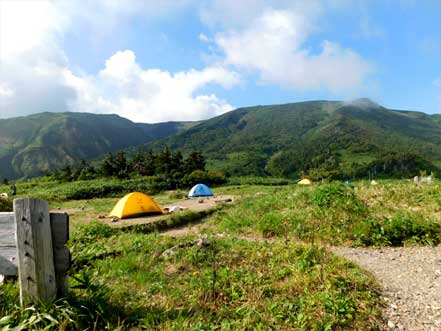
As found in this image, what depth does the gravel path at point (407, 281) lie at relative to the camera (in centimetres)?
425

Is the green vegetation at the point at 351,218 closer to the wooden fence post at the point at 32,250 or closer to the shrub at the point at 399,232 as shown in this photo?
the shrub at the point at 399,232

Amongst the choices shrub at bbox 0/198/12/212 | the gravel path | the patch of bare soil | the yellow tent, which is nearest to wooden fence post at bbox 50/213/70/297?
the gravel path

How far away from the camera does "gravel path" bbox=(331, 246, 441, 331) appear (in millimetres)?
4246

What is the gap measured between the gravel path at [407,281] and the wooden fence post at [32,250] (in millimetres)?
4223

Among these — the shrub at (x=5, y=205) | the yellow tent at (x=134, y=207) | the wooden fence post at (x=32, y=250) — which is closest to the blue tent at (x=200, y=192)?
the yellow tent at (x=134, y=207)

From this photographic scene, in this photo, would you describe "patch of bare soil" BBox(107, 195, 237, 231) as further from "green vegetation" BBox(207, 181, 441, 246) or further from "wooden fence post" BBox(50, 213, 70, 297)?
Answer: "wooden fence post" BBox(50, 213, 70, 297)

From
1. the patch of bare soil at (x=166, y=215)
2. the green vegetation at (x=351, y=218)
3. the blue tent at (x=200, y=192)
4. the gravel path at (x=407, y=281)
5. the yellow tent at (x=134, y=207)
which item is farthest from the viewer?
the blue tent at (x=200, y=192)

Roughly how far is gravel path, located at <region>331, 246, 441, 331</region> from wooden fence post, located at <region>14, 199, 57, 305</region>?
4.22 m

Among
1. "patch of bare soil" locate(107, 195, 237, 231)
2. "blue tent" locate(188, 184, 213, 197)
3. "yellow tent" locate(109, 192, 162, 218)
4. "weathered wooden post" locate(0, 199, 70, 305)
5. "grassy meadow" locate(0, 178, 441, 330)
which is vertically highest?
"weathered wooden post" locate(0, 199, 70, 305)

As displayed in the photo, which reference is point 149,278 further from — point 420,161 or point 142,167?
point 420,161

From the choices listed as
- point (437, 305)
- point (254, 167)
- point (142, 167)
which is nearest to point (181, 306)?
point (437, 305)

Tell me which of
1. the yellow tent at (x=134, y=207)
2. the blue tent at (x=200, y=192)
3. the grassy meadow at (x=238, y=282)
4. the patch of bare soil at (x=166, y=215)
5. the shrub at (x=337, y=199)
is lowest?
the blue tent at (x=200, y=192)

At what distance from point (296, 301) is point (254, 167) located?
496 feet

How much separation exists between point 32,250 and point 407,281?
5.86m
